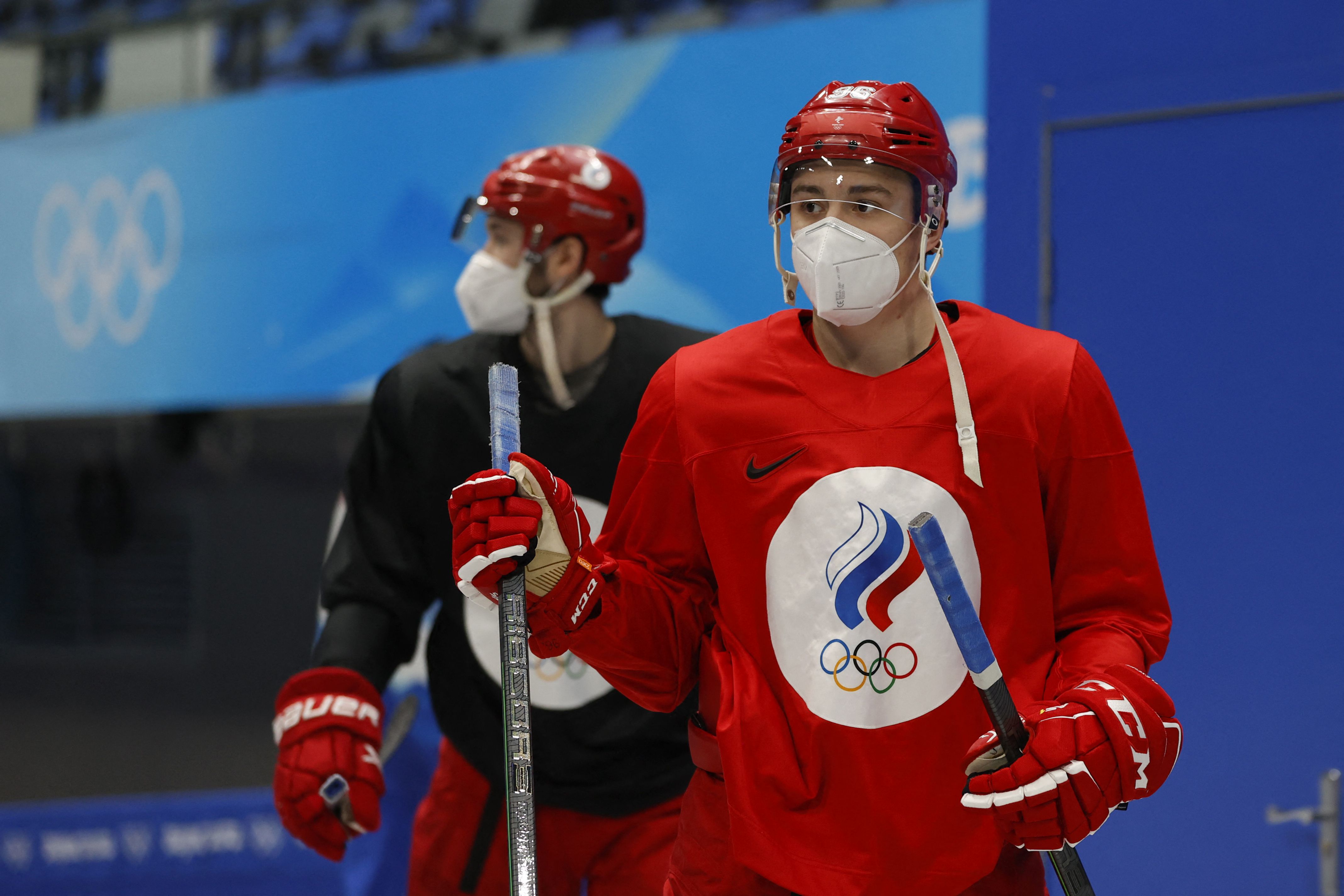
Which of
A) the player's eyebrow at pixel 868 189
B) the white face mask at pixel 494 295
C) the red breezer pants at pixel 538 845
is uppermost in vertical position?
the player's eyebrow at pixel 868 189

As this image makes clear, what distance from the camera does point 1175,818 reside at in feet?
8.79

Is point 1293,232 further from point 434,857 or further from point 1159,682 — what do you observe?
point 434,857

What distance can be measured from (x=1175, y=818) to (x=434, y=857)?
60.3 inches

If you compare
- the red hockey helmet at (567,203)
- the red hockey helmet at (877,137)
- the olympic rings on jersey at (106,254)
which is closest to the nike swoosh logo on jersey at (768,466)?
the red hockey helmet at (877,137)

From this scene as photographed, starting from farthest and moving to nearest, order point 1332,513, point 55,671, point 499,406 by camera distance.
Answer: point 55,671 → point 1332,513 → point 499,406

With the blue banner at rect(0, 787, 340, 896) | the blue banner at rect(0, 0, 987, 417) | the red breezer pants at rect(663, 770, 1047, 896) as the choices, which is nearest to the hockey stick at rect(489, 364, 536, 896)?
the red breezer pants at rect(663, 770, 1047, 896)

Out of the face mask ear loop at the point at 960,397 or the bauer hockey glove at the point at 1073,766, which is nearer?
the bauer hockey glove at the point at 1073,766

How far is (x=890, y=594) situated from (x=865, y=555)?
6cm

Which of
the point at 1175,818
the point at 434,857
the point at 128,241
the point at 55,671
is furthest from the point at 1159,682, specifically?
the point at 55,671

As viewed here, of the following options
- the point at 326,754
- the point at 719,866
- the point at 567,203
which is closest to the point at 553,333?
the point at 567,203

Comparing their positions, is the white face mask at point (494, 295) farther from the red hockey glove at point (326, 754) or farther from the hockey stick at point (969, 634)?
the hockey stick at point (969, 634)

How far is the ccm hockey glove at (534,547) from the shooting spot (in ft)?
5.07

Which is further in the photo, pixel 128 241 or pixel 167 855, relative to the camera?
pixel 128 241

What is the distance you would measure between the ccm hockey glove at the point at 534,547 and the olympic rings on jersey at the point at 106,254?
197 inches
